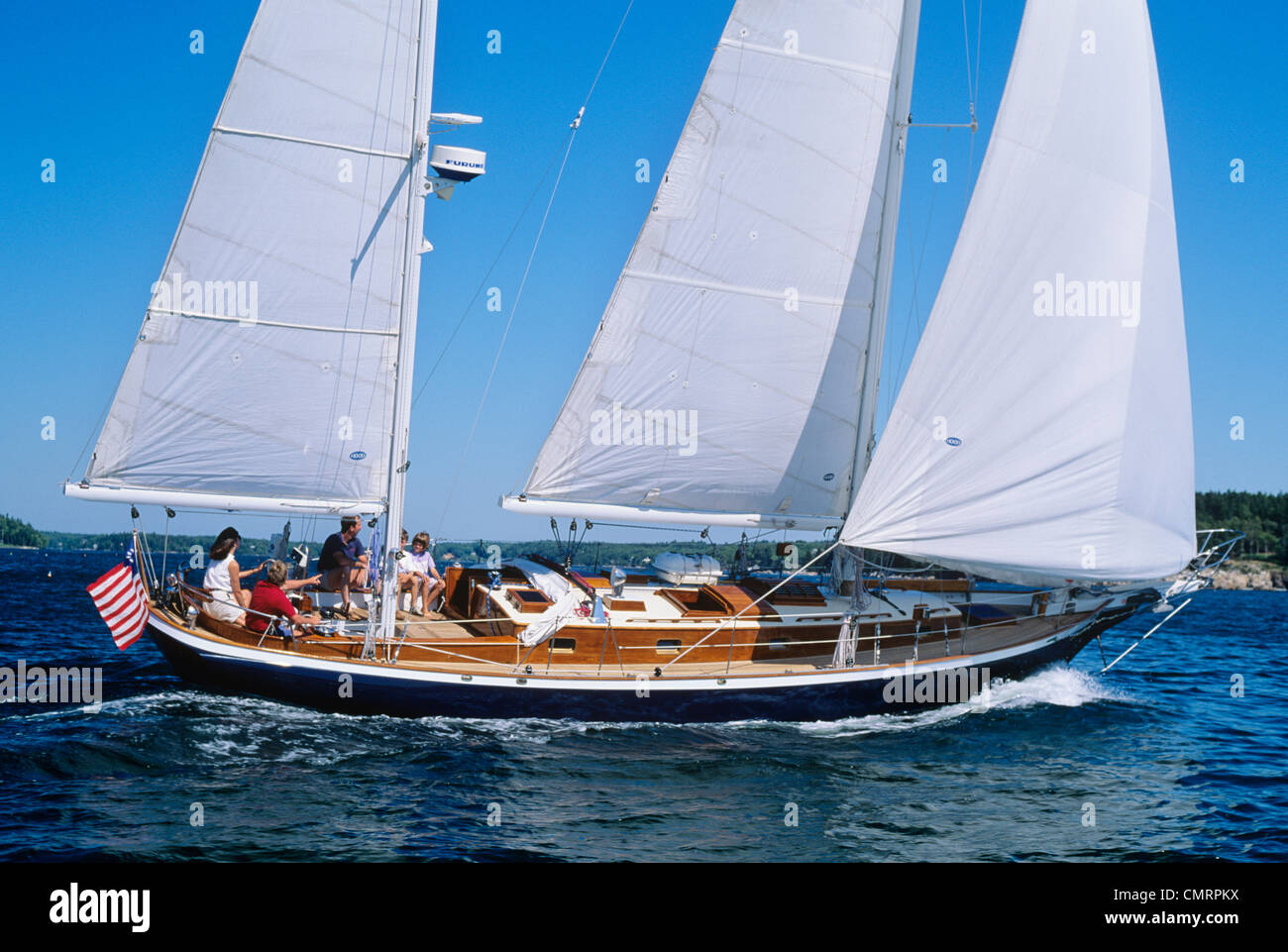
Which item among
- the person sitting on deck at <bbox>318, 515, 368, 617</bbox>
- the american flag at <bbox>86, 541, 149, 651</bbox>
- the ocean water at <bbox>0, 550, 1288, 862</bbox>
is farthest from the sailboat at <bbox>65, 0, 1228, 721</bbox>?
the person sitting on deck at <bbox>318, 515, 368, 617</bbox>

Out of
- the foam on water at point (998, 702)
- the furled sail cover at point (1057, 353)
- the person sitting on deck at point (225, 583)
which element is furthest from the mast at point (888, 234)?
the person sitting on deck at point (225, 583)

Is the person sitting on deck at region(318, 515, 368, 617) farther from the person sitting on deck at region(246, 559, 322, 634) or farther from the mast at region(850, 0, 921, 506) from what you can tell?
the mast at region(850, 0, 921, 506)

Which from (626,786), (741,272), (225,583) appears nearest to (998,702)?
(626,786)

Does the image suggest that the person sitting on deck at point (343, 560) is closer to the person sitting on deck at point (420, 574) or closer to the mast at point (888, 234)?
the person sitting on deck at point (420, 574)

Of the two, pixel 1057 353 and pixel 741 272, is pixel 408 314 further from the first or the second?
pixel 1057 353

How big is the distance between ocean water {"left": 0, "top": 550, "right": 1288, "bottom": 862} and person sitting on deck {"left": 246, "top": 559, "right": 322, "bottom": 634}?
3.91 ft

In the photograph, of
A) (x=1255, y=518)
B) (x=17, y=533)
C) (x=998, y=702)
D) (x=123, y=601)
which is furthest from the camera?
(x=17, y=533)

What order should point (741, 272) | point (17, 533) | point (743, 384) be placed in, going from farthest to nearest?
point (17, 533), point (743, 384), point (741, 272)

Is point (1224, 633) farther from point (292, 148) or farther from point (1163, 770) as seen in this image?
point (292, 148)

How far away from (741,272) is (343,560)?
26.6 ft

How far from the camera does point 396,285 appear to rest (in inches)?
588

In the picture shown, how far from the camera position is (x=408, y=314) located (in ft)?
48.8

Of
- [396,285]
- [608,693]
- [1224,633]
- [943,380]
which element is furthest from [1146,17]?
[1224,633]

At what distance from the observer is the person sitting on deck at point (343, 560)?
16.8 meters
